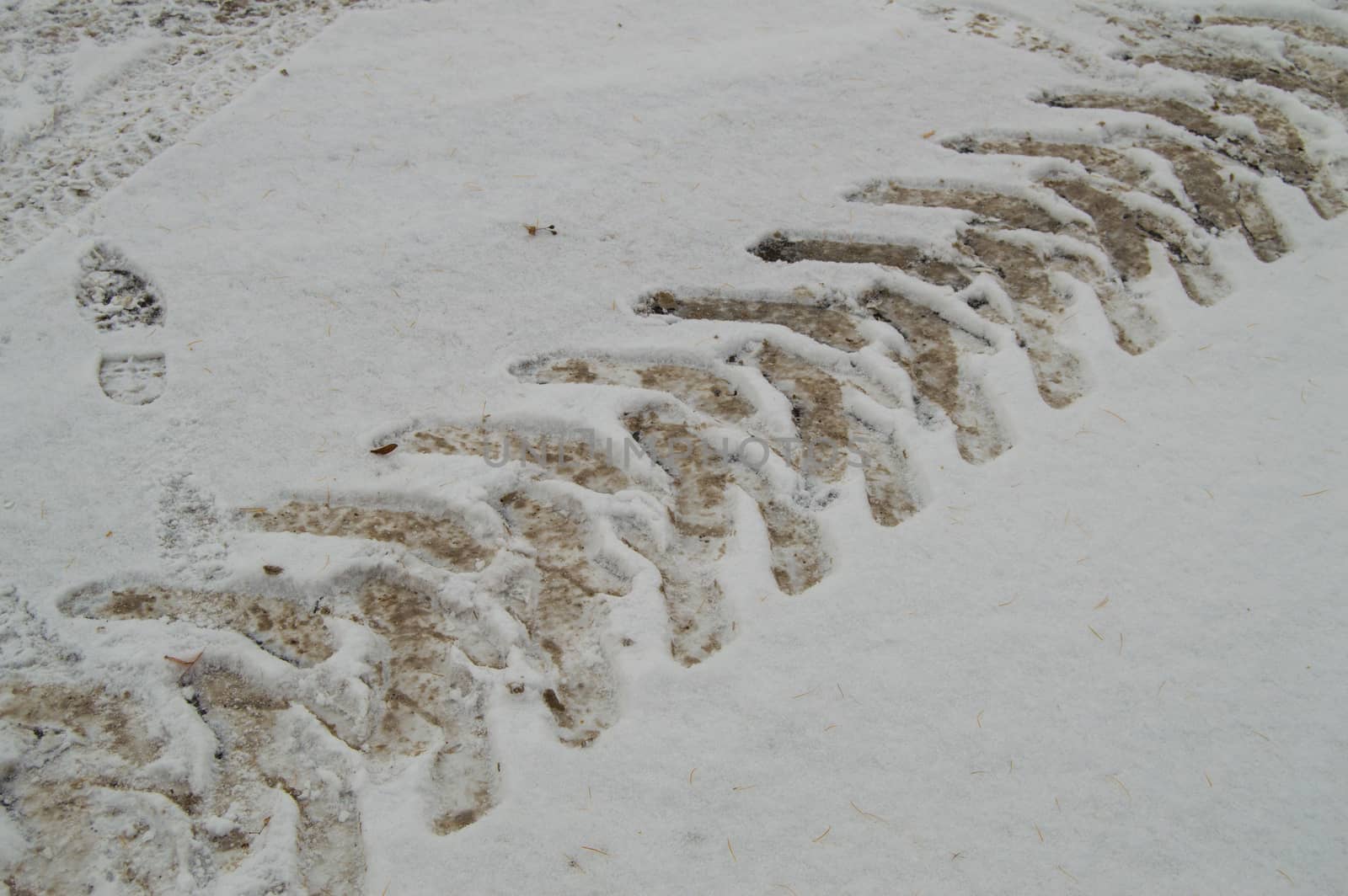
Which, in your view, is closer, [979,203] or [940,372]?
[940,372]

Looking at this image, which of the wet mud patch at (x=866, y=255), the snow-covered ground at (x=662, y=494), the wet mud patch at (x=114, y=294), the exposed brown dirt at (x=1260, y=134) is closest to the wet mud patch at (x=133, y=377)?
the snow-covered ground at (x=662, y=494)

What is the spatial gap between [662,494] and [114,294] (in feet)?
6.77

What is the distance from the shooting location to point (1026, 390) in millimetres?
2996

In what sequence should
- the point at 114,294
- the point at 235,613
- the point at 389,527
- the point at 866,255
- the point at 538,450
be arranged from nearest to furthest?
the point at 235,613 < the point at 389,527 < the point at 538,450 < the point at 114,294 < the point at 866,255

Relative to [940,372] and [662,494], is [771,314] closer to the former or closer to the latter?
[940,372]

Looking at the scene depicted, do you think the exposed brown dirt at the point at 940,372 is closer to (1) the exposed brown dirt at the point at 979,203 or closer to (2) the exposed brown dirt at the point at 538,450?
(1) the exposed brown dirt at the point at 979,203

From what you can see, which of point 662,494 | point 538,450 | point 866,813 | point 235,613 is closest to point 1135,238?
point 662,494

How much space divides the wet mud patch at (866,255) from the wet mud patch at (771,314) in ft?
0.88

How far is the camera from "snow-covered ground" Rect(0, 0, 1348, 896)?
82.4 inches

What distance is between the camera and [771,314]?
330 centimetres

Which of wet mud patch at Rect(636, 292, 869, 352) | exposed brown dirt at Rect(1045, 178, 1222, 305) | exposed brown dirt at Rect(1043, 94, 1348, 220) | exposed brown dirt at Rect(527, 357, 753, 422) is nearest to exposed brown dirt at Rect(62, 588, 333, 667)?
exposed brown dirt at Rect(527, 357, 753, 422)

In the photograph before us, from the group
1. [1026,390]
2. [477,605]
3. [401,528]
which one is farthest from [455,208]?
[1026,390]

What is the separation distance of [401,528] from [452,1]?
313cm

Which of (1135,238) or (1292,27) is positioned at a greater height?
(1292,27)
